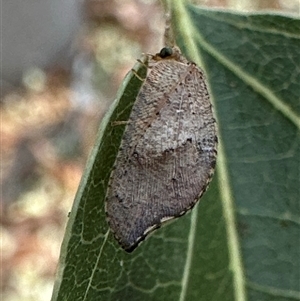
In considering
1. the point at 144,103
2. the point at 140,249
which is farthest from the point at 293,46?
the point at 140,249

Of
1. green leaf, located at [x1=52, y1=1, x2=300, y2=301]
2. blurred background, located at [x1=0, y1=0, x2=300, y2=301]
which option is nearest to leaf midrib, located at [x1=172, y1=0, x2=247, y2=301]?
green leaf, located at [x1=52, y1=1, x2=300, y2=301]

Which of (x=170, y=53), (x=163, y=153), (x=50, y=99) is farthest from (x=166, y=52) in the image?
(x=50, y=99)

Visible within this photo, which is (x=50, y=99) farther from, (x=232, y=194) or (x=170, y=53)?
(x=232, y=194)

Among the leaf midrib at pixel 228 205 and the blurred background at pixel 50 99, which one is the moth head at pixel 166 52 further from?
the blurred background at pixel 50 99

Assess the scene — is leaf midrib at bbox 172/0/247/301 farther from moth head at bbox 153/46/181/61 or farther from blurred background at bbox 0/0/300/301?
blurred background at bbox 0/0/300/301

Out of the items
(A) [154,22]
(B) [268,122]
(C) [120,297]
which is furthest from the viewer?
(A) [154,22]

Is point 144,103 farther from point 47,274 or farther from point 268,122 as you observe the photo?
point 47,274

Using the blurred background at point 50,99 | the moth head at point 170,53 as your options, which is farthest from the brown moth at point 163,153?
the blurred background at point 50,99
